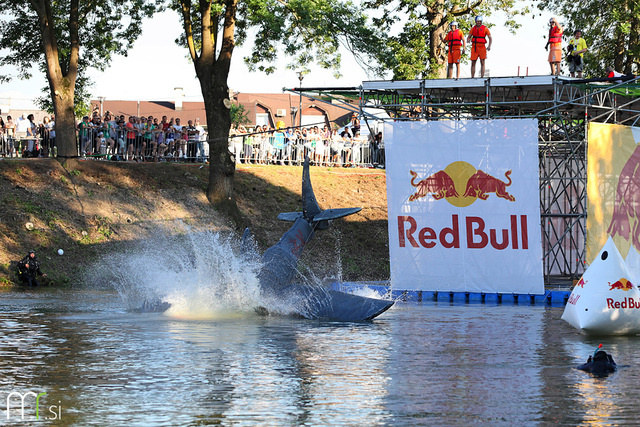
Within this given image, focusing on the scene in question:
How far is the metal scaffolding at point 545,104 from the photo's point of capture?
23.7 m

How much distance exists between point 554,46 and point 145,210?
50.3 feet

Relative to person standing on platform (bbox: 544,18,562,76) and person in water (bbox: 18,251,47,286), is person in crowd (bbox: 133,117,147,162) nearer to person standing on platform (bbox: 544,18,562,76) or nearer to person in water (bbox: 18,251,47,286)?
person in water (bbox: 18,251,47,286)

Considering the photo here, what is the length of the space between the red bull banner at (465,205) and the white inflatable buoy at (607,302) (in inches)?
240

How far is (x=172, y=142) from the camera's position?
35.6 metres

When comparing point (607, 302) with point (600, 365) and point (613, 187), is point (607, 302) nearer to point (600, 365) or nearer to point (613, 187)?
point (600, 365)

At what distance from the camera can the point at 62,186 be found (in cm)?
3062

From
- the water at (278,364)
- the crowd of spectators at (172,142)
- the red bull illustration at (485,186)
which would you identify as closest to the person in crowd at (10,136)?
the crowd of spectators at (172,142)

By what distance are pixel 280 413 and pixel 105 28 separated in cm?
2653

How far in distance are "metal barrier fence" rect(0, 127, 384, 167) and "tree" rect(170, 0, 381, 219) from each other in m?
1.59

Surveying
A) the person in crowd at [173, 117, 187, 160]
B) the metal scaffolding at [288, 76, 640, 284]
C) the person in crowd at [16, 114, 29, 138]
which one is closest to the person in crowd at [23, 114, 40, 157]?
the person in crowd at [16, 114, 29, 138]

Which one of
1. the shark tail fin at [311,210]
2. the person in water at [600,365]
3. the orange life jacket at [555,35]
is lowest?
the person in water at [600,365]

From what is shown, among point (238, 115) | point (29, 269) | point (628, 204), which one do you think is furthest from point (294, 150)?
point (238, 115)

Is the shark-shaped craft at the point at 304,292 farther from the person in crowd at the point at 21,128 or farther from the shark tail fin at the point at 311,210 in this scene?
the person in crowd at the point at 21,128

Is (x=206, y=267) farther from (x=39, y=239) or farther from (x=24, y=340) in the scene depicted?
(x=39, y=239)
